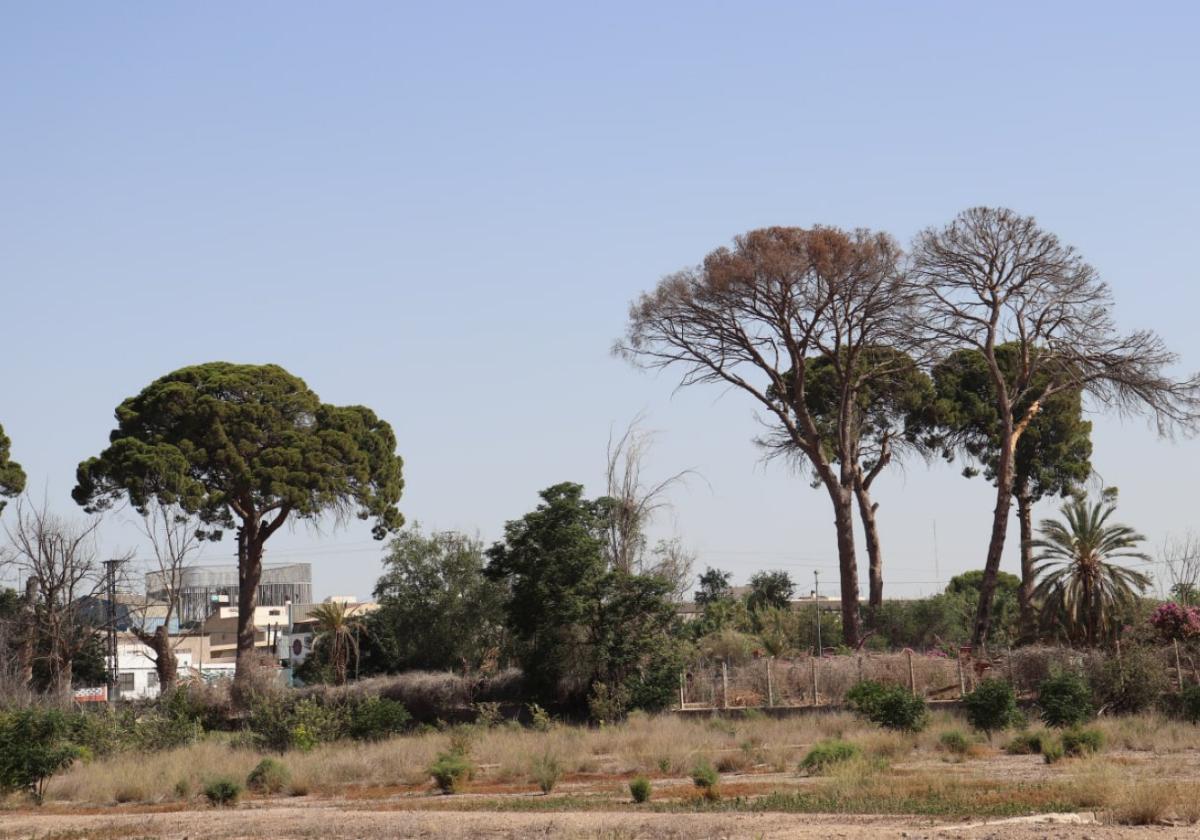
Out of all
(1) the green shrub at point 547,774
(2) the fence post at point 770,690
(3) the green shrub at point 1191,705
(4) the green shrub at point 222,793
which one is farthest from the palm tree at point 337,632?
(3) the green shrub at point 1191,705

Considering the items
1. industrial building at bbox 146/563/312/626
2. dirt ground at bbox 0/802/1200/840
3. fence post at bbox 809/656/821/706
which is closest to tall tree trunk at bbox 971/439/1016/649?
fence post at bbox 809/656/821/706

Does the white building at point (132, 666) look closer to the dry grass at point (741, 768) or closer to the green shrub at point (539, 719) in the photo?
the green shrub at point (539, 719)

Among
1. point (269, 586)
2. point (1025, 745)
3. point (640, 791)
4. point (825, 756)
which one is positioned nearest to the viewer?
point (640, 791)

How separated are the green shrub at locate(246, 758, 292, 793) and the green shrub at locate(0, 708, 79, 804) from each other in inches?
138

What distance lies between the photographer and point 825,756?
23188 millimetres

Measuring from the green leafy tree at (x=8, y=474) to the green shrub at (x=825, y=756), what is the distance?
109 feet

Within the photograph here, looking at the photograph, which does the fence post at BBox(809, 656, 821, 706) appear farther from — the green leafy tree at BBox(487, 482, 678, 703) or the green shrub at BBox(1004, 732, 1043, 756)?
the green shrub at BBox(1004, 732, 1043, 756)

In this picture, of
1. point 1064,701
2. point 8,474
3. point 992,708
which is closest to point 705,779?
point 992,708

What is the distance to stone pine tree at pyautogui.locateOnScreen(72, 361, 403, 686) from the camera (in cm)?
4434

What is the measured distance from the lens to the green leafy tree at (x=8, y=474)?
47.0 meters

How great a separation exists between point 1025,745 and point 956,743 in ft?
4.03

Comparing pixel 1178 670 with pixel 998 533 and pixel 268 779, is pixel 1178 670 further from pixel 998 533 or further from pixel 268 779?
pixel 268 779

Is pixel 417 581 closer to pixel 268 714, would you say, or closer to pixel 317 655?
pixel 317 655

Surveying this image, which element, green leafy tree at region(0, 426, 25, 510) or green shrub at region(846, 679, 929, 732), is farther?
green leafy tree at region(0, 426, 25, 510)
